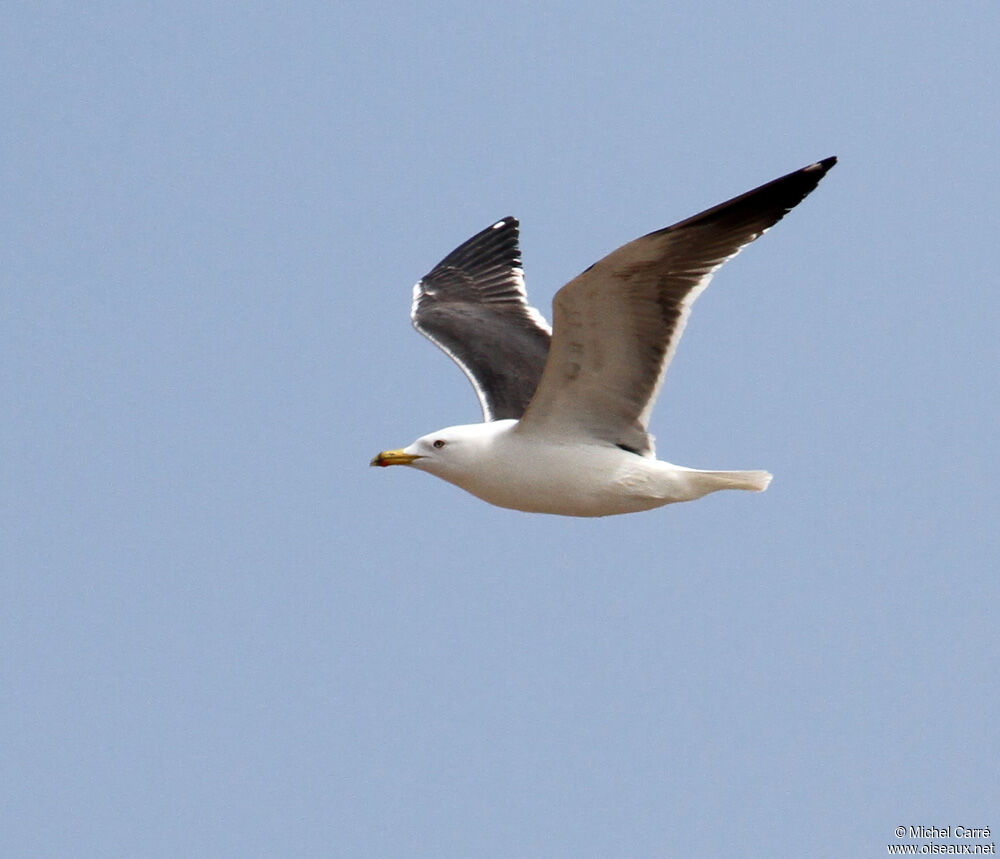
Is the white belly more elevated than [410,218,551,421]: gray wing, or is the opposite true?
[410,218,551,421]: gray wing

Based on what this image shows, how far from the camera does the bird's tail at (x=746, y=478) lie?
29.0 feet

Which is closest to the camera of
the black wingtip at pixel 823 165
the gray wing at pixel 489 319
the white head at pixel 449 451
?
the black wingtip at pixel 823 165

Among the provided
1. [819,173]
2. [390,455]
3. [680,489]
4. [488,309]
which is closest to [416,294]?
[488,309]

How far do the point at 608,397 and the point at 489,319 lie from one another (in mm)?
2944

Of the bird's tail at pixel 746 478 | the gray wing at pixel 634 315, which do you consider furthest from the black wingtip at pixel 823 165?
the bird's tail at pixel 746 478

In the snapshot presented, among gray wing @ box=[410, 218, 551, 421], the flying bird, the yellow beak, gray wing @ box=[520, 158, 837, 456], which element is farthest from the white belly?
gray wing @ box=[410, 218, 551, 421]

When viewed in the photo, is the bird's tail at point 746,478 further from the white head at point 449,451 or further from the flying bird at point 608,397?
the white head at point 449,451

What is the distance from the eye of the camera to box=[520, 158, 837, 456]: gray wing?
26.4 feet

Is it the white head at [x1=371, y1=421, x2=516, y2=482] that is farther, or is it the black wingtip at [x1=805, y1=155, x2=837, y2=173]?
the white head at [x1=371, y1=421, x2=516, y2=482]

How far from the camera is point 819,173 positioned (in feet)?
26.3

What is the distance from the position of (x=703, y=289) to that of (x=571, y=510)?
Result: 61.1 inches

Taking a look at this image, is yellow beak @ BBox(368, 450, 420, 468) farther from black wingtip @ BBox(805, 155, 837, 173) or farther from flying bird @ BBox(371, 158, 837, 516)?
black wingtip @ BBox(805, 155, 837, 173)

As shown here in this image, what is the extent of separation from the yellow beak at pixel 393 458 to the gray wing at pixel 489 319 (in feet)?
2.85

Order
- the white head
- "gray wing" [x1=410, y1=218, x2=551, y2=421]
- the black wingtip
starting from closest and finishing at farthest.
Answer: the black wingtip < the white head < "gray wing" [x1=410, y1=218, x2=551, y2=421]
